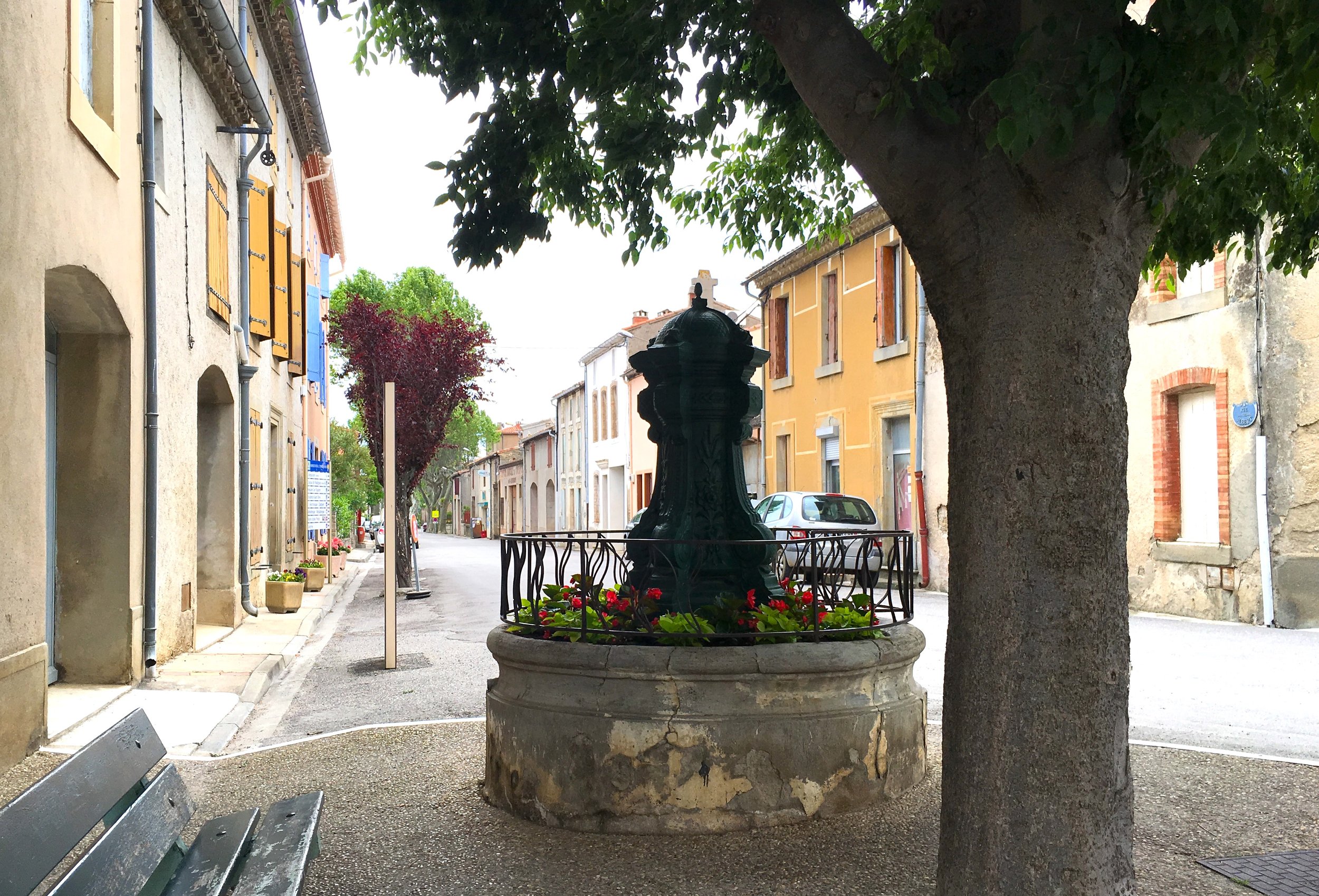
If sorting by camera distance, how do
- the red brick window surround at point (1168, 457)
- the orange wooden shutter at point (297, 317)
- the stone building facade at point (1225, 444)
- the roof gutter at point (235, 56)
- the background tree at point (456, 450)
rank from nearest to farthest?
the roof gutter at point (235, 56), the stone building facade at point (1225, 444), the red brick window surround at point (1168, 457), the orange wooden shutter at point (297, 317), the background tree at point (456, 450)

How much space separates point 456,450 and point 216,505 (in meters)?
52.6

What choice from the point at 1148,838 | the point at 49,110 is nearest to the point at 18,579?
the point at 49,110

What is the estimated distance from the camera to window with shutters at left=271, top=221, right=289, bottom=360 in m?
14.9

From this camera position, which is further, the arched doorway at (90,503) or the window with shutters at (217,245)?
the window with shutters at (217,245)

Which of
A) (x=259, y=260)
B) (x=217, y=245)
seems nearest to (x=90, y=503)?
(x=217, y=245)

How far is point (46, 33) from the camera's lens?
21.2ft

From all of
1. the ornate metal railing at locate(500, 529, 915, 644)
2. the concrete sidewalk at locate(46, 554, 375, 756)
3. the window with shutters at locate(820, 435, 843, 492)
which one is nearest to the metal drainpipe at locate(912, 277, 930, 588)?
the window with shutters at locate(820, 435, 843, 492)

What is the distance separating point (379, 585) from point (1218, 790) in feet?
57.7

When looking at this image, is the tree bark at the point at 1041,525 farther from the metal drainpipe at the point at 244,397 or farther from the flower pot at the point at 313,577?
the flower pot at the point at 313,577

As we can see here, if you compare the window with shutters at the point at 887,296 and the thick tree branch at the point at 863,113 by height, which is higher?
the window with shutters at the point at 887,296

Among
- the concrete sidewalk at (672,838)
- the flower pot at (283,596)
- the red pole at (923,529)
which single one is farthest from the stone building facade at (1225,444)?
the flower pot at (283,596)

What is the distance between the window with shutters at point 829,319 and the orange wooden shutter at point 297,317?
10.3 metres

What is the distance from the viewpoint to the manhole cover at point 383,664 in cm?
938

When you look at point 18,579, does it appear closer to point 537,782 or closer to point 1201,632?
point 537,782
